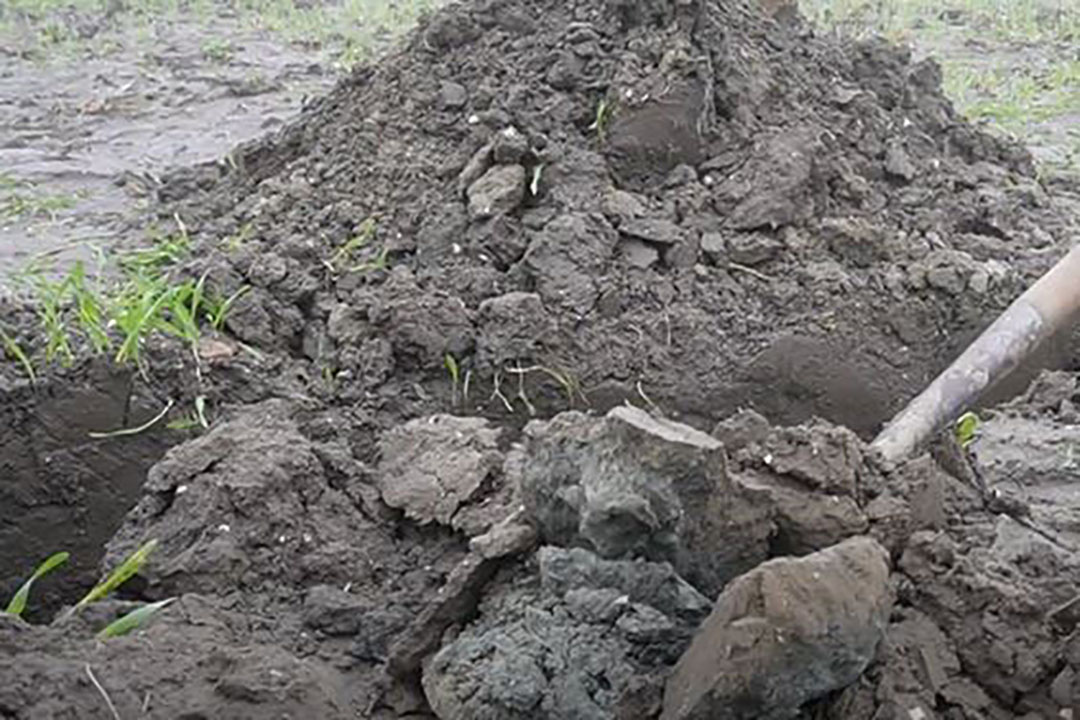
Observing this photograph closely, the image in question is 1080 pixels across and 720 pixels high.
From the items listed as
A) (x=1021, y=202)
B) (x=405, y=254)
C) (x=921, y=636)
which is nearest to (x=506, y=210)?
(x=405, y=254)

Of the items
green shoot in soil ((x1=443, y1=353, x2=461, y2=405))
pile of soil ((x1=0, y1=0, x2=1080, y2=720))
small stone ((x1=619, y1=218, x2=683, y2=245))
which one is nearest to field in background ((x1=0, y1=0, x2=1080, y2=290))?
pile of soil ((x1=0, y1=0, x2=1080, y2=720))

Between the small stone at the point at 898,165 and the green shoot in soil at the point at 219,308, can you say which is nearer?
the green shoot in soil at the point at 219,308

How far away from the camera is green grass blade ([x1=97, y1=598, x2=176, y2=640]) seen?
104 inches

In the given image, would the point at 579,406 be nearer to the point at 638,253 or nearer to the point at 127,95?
the point at 638,253

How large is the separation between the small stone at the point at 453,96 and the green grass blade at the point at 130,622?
2.35 meters

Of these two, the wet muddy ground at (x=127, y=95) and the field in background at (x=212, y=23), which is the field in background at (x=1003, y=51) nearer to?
the field in background at (x=212, y=23)

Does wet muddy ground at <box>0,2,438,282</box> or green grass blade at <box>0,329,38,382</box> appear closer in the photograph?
green grass blade at <box>0,329,38,382</box>

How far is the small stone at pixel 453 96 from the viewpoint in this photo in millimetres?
4726

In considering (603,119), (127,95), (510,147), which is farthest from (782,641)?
(127,95)

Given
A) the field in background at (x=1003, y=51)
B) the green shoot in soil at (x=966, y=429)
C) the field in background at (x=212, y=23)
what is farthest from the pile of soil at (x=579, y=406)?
the field in background at (x=212, y=23)

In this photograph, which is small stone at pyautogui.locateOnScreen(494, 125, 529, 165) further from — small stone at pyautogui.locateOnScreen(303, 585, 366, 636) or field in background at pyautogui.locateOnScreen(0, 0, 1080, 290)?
small stone at pyautogui.locateOnScreen(303, 585, 366, 636)

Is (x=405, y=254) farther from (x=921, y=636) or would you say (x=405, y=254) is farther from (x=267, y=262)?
(x=921, y=636)

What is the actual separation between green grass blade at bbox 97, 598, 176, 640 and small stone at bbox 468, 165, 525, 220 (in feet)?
6.09

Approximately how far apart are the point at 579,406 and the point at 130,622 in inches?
66.7
